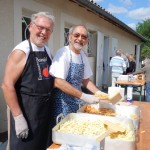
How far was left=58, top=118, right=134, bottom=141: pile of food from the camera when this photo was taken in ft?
5.81

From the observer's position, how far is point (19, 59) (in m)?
2.08

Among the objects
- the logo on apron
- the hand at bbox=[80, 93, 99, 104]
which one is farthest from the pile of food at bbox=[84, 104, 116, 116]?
the logo on apron

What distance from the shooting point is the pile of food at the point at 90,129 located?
5.81ft

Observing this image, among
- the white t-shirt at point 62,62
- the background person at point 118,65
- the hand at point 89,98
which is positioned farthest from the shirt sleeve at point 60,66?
the background person at point 118,65

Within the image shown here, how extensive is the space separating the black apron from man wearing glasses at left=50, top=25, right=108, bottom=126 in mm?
111

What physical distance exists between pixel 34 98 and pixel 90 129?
57 cm

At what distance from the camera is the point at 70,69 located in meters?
2.50

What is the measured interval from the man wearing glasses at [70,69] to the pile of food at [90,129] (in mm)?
458

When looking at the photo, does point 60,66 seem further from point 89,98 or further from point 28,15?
point 28,15

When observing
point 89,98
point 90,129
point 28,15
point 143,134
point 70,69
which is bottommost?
point 143,134

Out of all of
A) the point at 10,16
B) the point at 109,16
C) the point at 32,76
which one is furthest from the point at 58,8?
the point at 32,76

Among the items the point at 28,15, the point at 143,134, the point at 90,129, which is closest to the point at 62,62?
the point at 90,129

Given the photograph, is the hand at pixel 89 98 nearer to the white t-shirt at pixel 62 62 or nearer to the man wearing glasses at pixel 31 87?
the man wearing glasses at pixel 31 87

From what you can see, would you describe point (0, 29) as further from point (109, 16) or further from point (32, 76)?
point (109, 16)
